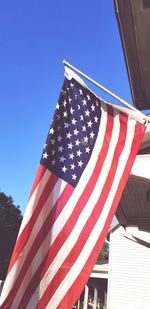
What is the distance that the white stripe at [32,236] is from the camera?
3.71 m


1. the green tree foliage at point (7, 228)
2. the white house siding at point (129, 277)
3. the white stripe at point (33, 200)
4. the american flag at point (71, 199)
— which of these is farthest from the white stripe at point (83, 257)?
the green tree foliage at point (7, 228)

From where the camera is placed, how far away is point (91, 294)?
35.5 metres

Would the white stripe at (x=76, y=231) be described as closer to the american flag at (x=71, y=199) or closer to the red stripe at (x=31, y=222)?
the american flag at (x=71, y=199)

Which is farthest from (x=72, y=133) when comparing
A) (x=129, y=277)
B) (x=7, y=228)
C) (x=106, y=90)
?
(x=7, y=228)

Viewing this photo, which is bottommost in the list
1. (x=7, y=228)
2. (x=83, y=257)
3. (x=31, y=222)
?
(x=83, y=257)

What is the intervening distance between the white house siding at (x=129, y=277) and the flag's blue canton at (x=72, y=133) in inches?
650

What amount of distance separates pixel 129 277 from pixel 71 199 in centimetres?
1804

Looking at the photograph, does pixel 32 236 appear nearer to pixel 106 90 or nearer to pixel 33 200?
pixel 33 200

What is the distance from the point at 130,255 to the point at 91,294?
618 inches

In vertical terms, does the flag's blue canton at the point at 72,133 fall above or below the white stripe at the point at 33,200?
above

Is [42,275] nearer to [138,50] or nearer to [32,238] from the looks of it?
[32,238]

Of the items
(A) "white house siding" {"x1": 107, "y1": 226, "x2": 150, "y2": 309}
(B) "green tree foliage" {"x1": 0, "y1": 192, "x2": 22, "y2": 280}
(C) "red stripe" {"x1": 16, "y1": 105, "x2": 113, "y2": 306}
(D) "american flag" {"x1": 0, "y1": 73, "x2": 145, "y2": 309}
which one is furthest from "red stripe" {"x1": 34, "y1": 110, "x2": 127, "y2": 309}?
(B) "green tree foliage" {"x1": 0, "y1": 192, "x2": 22, "y2": 280}

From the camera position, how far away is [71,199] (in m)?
3.92

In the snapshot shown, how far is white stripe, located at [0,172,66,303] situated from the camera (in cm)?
371
